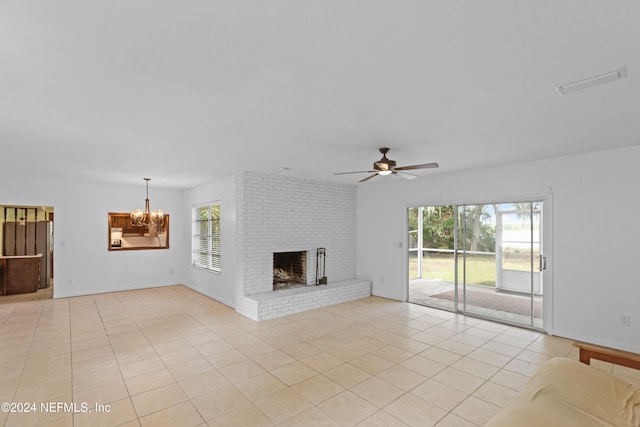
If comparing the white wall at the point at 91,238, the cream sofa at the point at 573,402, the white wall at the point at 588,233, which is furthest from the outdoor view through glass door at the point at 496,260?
the white wall at the point at 91,238

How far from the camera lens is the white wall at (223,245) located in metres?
5.95

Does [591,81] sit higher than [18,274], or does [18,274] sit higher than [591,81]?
[591,81]

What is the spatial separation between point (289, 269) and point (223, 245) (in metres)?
1.49

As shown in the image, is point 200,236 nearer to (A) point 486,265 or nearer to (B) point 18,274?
(B) point 18,274

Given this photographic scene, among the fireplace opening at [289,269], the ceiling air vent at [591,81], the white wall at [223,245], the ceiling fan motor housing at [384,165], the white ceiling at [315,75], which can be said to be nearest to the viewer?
the white ceiling at [315,75]

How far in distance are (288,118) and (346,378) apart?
267cm

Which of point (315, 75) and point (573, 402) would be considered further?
point (315, 75)

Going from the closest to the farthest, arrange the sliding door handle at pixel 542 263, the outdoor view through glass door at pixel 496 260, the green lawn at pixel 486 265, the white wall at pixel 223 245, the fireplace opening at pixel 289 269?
the sliding door handle at pixel 542 263 → the outdoor view through glass door at pixel 496 260 → the green lawn at pixel 486 265 → the white wall at pixel 223 245 → the fireplace opening at pixel 289 269

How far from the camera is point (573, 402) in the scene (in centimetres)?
182

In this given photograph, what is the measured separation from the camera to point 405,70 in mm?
2027

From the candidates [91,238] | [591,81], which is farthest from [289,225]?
[591,81]

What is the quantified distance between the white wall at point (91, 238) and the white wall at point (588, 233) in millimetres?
7417

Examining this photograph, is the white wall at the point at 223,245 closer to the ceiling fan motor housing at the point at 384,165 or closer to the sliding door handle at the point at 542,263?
the ceiling fan motor housing at the point at 384,165

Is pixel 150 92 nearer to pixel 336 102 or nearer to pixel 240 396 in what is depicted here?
pixel 336 102
